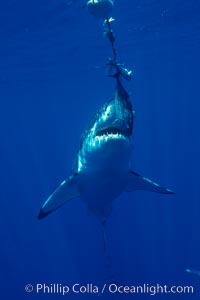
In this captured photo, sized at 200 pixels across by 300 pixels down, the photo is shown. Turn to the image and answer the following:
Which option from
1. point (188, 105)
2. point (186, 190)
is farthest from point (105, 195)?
point (188, 105)

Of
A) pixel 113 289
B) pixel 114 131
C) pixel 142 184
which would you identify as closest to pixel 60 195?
pixel 142 184

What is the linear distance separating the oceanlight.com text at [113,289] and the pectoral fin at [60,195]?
13.0 m

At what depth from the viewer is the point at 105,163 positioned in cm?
679

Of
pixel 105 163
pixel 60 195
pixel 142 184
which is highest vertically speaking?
pixel 105 163

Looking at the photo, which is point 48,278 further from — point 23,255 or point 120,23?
point 120,23

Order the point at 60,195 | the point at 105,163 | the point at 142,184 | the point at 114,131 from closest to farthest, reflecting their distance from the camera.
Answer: the point at 114,131 → the point at 105,163 → the point at 60,195 → the point at 142,184

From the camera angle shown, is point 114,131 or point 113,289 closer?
point 114,131

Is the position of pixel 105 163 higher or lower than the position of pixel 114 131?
lower

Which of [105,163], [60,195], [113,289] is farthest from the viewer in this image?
[113,289]

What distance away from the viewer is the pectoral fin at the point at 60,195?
26.7 feet

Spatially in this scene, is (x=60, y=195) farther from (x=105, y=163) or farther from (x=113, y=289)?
(x=113, y=289)

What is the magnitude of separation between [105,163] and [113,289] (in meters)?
15.9

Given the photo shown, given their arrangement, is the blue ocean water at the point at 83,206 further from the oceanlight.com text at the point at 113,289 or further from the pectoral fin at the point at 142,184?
the pectoral fin at the point at 142,184

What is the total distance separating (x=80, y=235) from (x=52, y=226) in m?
4.32
